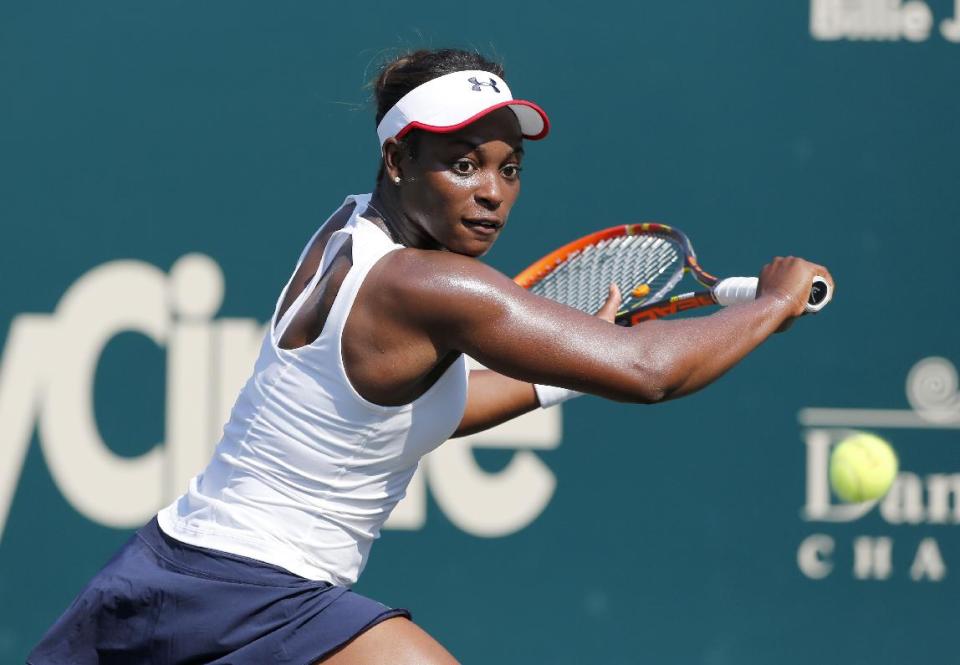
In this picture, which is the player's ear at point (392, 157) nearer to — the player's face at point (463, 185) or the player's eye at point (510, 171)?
the player's face at point (463, 185)

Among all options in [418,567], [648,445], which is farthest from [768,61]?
[418,567]

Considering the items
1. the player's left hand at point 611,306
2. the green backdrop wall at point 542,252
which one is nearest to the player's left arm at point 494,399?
the player's left hand at point 611,306

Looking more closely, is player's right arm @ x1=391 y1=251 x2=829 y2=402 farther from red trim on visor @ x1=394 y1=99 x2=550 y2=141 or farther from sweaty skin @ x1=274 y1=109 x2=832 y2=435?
red trim on visor @ x1=394 y1=99 x2=550 y2=141

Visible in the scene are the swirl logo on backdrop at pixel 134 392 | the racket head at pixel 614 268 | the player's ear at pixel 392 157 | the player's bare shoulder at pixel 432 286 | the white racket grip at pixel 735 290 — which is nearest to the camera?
the player's bare shoulder at pixel 432 286

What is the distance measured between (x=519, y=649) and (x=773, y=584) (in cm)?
70

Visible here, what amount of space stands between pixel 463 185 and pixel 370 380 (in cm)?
33

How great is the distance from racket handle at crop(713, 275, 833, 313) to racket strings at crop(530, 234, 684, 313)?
35 centimetres

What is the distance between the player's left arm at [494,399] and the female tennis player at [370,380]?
1.19ft

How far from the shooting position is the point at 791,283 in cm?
239

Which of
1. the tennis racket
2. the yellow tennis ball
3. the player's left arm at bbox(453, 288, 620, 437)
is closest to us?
the player's left arm at bbox(453, 288, 620, 437)

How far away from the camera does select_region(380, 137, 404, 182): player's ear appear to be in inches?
95.5

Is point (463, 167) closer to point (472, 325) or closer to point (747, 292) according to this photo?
point (472, 325)

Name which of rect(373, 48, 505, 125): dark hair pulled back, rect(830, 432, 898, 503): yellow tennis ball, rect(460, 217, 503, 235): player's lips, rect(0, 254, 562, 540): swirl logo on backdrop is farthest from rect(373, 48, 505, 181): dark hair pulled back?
rect(0, 254, 562, 540): swirl logo on backdrop

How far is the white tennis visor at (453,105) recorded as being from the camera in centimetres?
233
